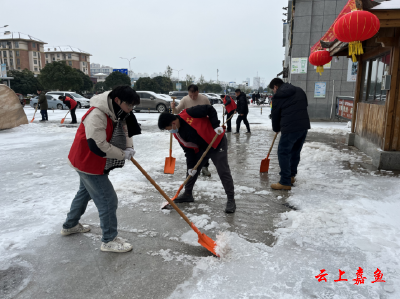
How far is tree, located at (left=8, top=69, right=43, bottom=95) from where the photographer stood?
150 ft

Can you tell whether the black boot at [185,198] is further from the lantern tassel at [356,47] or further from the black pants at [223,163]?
the lantern tassel at [356,47]

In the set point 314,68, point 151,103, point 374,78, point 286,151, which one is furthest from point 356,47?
point 151,103

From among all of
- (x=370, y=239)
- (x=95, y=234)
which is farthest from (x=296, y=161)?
(x=95, y=234)

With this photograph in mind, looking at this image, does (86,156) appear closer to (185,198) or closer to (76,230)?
(76,230)

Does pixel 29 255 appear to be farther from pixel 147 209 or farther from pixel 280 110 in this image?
pixel 280 110

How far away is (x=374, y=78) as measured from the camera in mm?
6938

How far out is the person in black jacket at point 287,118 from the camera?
14.1 feet

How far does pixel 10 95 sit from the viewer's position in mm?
11023

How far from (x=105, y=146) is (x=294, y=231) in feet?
7.01

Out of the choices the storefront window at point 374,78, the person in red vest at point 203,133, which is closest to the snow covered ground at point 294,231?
the person in red vest at point 203,133

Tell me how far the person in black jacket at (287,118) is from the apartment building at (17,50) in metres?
92.5

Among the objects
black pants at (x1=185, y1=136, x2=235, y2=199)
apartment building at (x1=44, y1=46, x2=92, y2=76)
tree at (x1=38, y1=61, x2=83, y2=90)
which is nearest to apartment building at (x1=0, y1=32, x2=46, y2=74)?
apartment building at (x1=44, y1=46, x2=92, y2=76)

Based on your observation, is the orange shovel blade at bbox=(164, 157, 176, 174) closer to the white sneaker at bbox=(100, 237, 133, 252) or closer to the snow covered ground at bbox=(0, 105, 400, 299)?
the snow covered ground at bbox=(0, 105, 400, 299)

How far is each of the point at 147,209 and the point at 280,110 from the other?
2.45 meters
